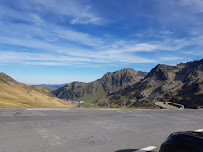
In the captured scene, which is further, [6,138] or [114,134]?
[114,134]

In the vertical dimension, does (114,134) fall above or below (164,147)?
below

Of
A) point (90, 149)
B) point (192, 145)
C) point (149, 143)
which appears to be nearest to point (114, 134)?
point (149, 143)

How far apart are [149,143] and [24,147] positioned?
16.2 ft

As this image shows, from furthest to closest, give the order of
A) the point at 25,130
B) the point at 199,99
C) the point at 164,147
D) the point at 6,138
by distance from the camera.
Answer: the point at 199,99 → the point at 25,130 → the point at 6,138 → the point at 164,147

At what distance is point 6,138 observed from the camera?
6.42m

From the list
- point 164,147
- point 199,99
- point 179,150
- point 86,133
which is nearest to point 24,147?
point 86,133

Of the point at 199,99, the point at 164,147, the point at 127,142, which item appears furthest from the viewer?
the point at 199,99

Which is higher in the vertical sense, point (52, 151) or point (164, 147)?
point (164, 147)

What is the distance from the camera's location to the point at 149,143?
6.86 metres

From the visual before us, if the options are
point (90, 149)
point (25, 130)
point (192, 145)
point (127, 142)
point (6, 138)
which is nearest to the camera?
point (192, 145)

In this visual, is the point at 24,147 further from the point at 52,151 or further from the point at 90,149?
the point at 90,149

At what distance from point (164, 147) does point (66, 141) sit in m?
3.94

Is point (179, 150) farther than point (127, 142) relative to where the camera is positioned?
No

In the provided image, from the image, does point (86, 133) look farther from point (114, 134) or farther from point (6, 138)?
point (6, 138)
